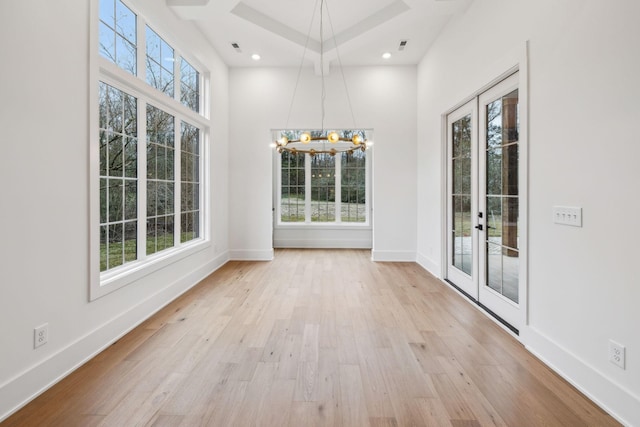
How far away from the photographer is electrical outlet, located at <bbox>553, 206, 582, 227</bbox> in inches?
78.2

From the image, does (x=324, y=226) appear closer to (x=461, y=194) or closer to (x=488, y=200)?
(x=461, y=194)

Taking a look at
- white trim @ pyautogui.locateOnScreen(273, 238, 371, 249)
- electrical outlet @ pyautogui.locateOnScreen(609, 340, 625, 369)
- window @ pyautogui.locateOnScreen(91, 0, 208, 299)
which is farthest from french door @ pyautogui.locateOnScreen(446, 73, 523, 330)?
window @ pyautogui.locateOnScreen(91, 0, 208, 299)

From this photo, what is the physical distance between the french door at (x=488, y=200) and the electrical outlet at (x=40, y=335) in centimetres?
344

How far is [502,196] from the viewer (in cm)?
299

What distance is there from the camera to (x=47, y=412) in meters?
1.73

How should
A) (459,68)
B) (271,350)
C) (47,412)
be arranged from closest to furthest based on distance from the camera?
(47,412), (271,350), (459,68)

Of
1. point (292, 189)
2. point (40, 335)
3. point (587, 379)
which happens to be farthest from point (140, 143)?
point (292, 189)

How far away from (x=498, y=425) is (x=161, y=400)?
1872mm

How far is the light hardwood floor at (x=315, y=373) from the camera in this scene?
1.70 meters

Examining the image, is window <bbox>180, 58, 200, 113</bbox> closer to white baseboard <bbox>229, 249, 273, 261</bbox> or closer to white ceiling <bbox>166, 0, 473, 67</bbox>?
white ceiling <bbox>166, 0, 473, 67</bbox>

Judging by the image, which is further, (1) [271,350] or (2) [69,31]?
(1) [271,350]

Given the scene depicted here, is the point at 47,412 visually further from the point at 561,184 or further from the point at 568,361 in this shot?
the point at 561,184

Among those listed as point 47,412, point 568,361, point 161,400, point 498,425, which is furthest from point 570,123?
point 47,412

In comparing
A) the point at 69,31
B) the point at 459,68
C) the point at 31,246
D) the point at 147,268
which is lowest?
the point at 147,268
